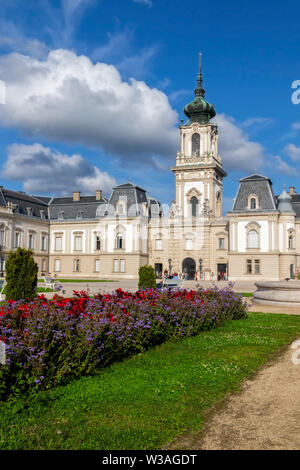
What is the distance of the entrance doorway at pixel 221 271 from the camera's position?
54.8 metres

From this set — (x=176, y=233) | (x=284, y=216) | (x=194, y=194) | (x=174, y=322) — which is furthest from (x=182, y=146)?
(x=174, y=322)

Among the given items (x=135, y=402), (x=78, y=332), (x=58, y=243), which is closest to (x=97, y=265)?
(x=58, y=243)

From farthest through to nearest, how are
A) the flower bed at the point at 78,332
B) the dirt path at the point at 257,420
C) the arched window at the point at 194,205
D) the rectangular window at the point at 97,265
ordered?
Result: the rectangular window at the point at 97,265, the arched window at the point at 194,205, the flower bed at the point at 78,332, the dirt path at the point at 257,420

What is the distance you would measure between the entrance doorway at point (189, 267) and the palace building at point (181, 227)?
0.13 metres

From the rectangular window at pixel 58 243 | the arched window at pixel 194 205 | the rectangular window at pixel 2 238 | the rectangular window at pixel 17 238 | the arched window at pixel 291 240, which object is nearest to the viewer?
the arched window at pixel 291 240

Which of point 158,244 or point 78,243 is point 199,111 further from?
point 78,243

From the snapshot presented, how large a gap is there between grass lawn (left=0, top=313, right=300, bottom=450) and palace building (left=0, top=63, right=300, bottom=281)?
143 feet

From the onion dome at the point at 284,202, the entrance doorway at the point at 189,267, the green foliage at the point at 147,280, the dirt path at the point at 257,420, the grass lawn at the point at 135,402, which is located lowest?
the dirt path at the point at 257,420

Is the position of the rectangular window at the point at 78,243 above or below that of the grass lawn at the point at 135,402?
above

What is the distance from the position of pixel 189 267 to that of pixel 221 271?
4607 mm

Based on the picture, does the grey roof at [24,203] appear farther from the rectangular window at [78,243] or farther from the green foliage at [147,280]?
the green foliage at [147,280]

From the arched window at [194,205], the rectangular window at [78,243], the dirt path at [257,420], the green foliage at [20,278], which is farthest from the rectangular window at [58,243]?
the dirt path at [257,420]

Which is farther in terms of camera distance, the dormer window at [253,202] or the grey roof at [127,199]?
the grey roof at [127,199]

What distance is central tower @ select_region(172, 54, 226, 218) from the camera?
58.3 metres
